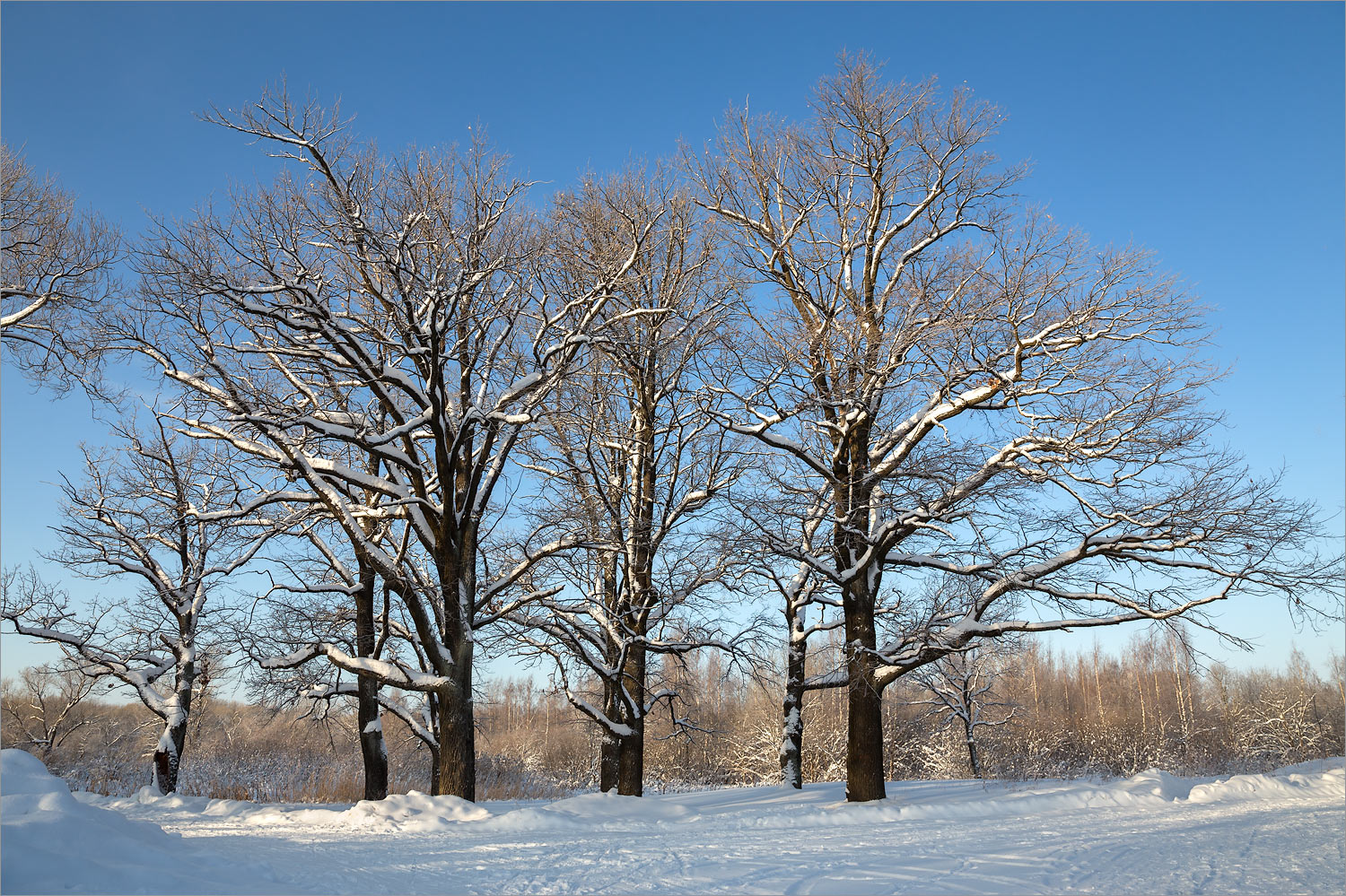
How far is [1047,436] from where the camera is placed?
41.8 ft

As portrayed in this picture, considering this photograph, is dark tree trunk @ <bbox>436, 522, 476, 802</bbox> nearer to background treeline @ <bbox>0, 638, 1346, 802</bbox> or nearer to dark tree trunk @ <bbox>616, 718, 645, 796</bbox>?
dark tree trunk @ <bbox>616, 718, 645, 796</bbox>

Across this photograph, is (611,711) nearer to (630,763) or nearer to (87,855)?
(630,763)

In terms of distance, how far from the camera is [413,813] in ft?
33.0

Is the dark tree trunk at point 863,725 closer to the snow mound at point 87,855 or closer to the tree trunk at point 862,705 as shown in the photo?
the tree trunk at point 862,705

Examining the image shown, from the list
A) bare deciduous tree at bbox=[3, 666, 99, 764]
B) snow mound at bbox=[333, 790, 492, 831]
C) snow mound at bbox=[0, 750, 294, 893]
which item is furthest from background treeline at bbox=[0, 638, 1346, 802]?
snow mound at bbox=[0, 750, 294, 893]

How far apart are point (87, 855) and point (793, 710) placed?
15.0 m

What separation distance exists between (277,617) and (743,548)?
8.21 metres

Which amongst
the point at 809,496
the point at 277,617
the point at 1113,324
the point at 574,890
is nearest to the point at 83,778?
the point at 277,617

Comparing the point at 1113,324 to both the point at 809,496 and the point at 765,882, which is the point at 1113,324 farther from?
the point at 765,882

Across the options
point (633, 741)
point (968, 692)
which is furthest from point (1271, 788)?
point (968, 692)

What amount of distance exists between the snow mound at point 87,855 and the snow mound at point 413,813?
3.75 m

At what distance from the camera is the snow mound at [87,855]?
431cm

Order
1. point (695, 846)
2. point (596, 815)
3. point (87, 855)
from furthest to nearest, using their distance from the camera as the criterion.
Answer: point (596, 815) < point (695, 846) < point (87, 855)

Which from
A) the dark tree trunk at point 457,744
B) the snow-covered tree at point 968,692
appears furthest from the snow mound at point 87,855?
the snow-covered tree at point 968,692
